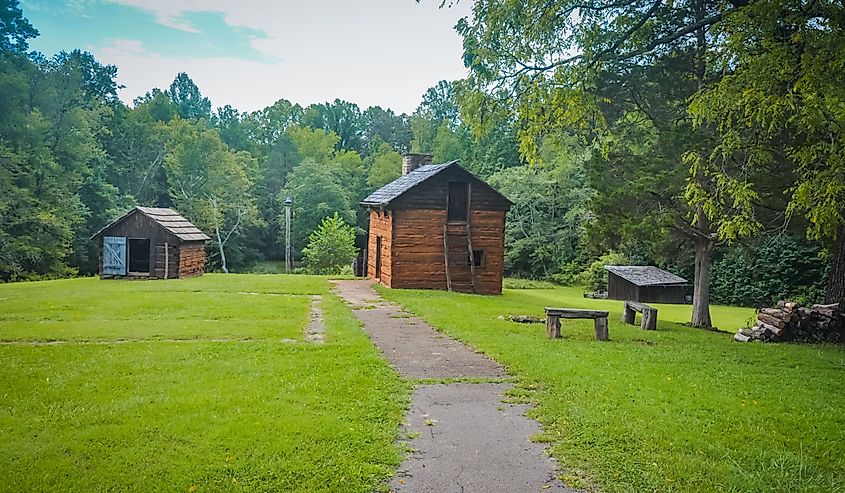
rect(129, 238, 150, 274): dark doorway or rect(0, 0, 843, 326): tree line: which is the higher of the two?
rect(0, 0, 843, 326): tree line

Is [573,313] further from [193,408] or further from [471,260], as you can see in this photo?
[471,260]

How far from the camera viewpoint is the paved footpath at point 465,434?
5.25 metres

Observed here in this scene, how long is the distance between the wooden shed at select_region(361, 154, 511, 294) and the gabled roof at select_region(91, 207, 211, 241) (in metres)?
8.73

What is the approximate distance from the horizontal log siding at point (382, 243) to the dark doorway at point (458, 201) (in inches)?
97.7

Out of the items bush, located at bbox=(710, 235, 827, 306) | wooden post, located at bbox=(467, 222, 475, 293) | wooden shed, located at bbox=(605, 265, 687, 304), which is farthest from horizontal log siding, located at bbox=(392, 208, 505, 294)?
bush, located at bbox=(710, 235, 827, 306)

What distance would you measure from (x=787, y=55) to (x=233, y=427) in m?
8.10

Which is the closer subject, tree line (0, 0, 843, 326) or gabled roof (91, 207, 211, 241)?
tree line (0, 0, 843, 326)

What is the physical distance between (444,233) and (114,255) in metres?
14.0

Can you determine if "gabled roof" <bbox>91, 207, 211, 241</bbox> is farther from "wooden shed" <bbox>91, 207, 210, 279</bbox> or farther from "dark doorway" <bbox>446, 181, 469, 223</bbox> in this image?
"dark doorway" <bbox>446, 181, 469, 223</bbox>

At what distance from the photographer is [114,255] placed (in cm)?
2750

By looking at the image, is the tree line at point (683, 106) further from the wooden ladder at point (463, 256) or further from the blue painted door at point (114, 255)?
the blue painted door at point (114, 255)

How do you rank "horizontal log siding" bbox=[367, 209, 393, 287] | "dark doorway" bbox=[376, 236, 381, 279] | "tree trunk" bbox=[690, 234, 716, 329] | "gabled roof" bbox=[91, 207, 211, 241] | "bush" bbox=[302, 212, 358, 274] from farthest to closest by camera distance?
"bush" bbox=[302, 212, 358, 274] → "dark doorway" bbox=[376, 236, 381, 279] → "gabled roof" bbox=[91, 207, 211, 241] → "horizontal log siding" bbox=[367, 209, 393, 287] → "tree trunk" bbox=[690, 234, 716, 329]

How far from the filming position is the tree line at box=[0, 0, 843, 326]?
456 inches

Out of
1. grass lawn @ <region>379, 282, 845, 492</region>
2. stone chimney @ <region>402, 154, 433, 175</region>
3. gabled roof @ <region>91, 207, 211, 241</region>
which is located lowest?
grass lawn @ <region>379, 282, 845, 492</region>
